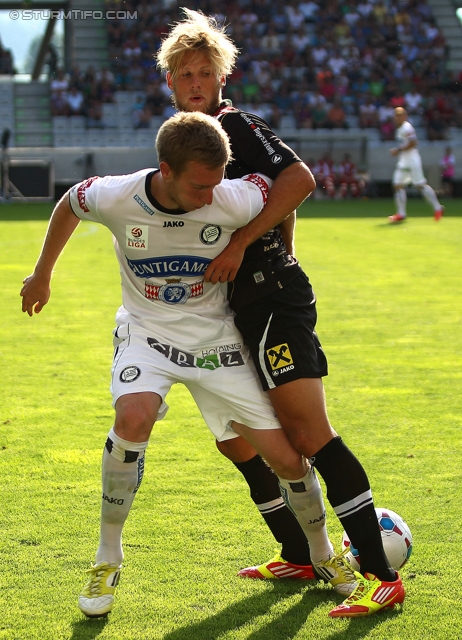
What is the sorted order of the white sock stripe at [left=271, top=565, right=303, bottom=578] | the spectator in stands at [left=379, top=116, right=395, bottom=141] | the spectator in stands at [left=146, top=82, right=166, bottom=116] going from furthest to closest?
the spectator in stands at [left=379, top=116, right=395, bottom=141]
the spectator in stands at [left=146, top=82, right=166, bottom=116]
the white sock stripe at [left=271, top=565, right=303, bottom=578]

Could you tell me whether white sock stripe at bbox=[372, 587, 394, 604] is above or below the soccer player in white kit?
below

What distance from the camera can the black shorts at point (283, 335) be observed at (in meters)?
3.34

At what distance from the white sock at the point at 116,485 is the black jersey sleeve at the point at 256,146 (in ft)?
3.80

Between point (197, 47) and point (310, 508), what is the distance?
1851 millimetres

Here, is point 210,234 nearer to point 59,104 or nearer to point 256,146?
point 256,146

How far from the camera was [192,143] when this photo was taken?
10.0 feet

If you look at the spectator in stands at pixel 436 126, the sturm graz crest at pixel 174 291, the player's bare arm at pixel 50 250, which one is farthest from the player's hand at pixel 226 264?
the spectator in stands at pixel 436 126

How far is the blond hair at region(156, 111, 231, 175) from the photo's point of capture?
3051 mm

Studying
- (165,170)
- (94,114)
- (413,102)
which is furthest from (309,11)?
(165,170)

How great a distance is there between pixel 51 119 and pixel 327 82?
9.78 m

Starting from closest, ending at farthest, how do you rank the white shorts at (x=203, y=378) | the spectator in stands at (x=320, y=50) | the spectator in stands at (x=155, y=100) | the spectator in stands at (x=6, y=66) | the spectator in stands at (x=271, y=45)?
1. the white shorts at (x=203, y=378)
2. the spectator in stands at (x=155, y=100)
3. the spectator in stands at (x=320, y=50)
4. the spectator in stands at (x=6, y=66)
5. the spectator in stands at (x=271, y=45)

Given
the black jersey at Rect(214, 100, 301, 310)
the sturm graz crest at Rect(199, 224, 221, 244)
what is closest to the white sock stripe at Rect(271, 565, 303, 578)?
the black jersey at Rect(214, 100, 301, 310)

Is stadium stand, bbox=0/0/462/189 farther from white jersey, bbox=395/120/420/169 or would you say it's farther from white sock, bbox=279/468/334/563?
white sock, bbox=279/468/334/563

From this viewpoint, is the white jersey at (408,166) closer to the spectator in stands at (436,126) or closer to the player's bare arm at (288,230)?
the spectator in stands at (436,126)
